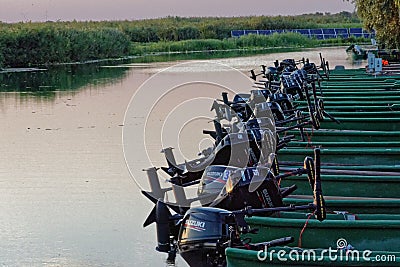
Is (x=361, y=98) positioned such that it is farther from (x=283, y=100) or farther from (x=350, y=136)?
(x=350, y=136)

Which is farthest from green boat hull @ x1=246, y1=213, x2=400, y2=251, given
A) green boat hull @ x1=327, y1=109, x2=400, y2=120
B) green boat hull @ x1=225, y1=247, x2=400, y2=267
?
green boat hull @ x1=327, y1=109, x2=400, y2=120

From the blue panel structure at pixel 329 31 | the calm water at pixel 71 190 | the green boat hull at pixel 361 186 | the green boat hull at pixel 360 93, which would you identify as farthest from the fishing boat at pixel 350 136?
the blue panel structure at pixel 329 31

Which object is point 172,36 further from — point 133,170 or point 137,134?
point 133,170

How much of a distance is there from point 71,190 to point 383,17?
1554 centimetres

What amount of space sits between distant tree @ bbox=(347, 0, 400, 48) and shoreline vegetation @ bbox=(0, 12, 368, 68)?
2321 centimetres

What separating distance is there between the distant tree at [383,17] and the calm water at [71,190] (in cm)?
786

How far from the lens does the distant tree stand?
2536 cm

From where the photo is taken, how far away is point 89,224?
1057cm

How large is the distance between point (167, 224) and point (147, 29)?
64.0 meters

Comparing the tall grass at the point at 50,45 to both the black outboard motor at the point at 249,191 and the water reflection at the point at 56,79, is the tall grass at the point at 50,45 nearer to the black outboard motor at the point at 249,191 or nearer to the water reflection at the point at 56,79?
the water reflection at the point at 56,79

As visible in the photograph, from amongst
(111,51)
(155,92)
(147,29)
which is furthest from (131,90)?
(147,29)

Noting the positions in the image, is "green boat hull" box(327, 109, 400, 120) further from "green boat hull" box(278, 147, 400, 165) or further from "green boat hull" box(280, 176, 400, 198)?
"green boat hull" box(280, 176, 400, 198)

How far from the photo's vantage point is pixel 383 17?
25609 millimetres

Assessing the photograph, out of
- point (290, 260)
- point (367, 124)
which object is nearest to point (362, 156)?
point (367, 124)
